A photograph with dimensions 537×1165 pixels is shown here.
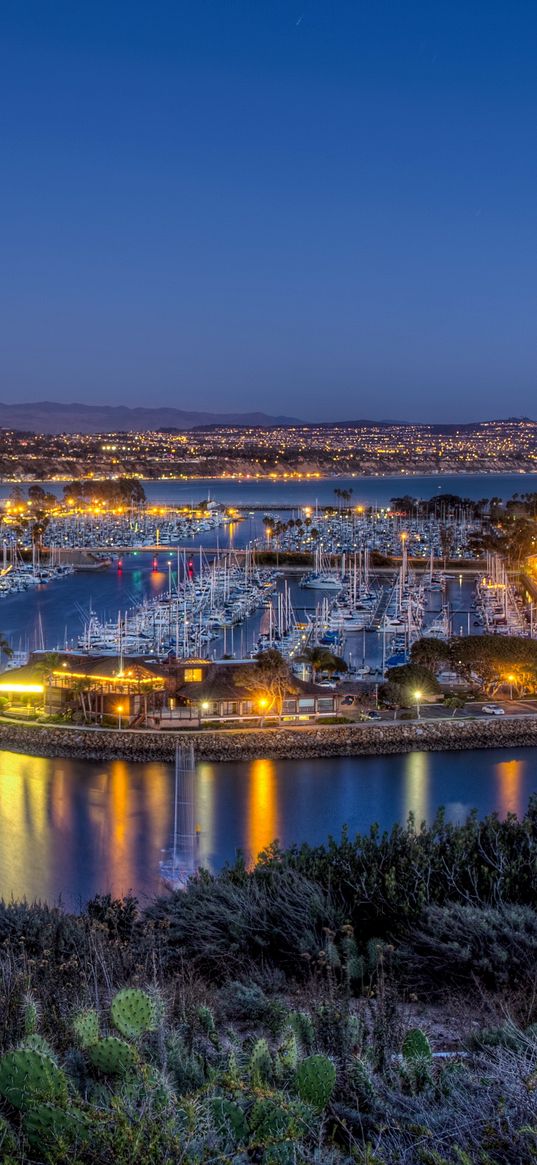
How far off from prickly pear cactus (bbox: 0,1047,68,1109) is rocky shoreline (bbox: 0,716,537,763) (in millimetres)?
11398

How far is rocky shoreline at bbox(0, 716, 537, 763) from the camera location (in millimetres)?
13648

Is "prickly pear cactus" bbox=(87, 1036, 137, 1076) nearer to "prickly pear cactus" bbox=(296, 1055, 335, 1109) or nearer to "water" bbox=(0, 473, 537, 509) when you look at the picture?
"prickly pear cactus" bbox=(296, 1055, 335, 1109)

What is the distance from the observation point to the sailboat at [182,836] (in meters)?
9.70

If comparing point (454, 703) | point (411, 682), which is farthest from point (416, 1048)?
point (411, 682)

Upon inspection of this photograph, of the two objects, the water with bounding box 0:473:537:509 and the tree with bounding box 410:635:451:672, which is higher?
the water with bounding box 0:473:537:509

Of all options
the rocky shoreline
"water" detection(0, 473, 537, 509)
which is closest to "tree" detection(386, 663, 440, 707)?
the rocky shoreline

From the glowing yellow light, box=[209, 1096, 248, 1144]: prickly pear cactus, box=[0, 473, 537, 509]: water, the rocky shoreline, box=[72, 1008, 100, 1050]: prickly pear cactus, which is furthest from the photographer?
box=[0, 473, 537, 509]: water

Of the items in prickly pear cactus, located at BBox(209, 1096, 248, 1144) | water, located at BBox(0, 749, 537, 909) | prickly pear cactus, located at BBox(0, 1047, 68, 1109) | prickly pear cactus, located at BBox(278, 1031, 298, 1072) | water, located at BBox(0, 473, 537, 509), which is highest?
prickly pear cactus, located at BBox(0, 1047, 68, 1109)

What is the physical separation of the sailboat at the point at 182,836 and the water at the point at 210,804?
Result: 132 millimetres

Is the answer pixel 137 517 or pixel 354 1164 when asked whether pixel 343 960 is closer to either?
pixel 354 1164

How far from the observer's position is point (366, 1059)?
249 centimetres

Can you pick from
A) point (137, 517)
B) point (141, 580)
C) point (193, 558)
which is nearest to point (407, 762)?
point (141, 580)

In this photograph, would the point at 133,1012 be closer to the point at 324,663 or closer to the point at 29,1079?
the point at 29,1079

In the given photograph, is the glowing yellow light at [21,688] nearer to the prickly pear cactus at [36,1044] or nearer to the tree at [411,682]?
the tree at [411,682]
